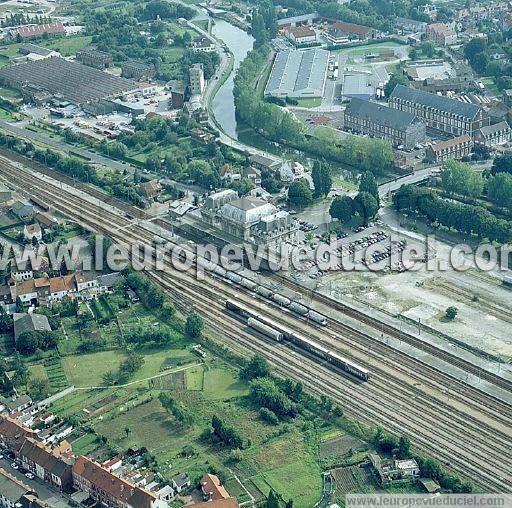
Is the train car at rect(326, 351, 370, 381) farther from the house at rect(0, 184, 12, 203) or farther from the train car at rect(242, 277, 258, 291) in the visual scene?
the house at rect(0, 184, 12, 203)

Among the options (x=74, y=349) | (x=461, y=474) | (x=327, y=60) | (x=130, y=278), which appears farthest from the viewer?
(x=327, y=60)

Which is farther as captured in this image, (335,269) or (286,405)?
(335,269)

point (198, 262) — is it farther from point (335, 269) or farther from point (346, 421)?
point (346, 421)

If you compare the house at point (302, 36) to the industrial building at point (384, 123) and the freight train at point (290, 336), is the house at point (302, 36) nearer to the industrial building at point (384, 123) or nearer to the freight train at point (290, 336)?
the industrial building at point (384, 123)

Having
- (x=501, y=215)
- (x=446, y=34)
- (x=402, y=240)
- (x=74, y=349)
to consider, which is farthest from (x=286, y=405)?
(x=446, y=34)

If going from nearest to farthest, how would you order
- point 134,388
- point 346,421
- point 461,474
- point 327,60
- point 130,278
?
point 461,474 < point 346,421 < point 134,388 < point 130,278 < point 327,60

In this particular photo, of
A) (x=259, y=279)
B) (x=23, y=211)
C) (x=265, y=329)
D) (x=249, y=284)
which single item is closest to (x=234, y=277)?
(x=249, y=284)

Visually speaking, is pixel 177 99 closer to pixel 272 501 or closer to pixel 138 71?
pixel 138 71
